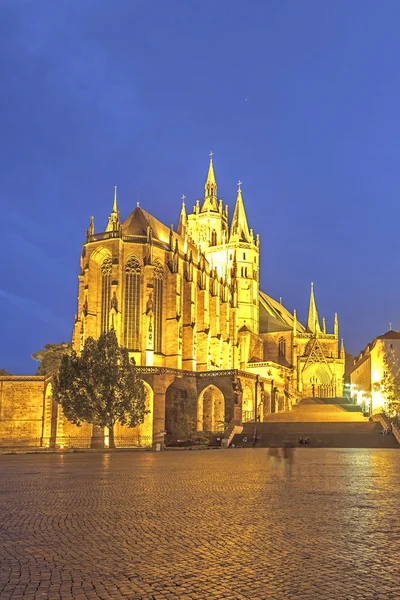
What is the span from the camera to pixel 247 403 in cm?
5912

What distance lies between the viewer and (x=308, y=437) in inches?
1784

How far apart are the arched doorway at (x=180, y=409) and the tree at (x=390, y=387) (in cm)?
1669

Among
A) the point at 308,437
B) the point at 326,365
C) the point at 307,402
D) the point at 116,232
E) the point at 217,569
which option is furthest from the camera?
the point at 326,365

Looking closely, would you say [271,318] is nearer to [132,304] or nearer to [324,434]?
[132,304]

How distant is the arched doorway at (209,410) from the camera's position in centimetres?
5666

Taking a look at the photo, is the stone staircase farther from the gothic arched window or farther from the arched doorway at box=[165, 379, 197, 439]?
the gothic arched window

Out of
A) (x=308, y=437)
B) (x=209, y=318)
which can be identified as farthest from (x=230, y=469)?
(x=209, y=318)

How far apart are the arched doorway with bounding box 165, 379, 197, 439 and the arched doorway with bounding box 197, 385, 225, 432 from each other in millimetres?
668

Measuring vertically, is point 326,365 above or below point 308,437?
above

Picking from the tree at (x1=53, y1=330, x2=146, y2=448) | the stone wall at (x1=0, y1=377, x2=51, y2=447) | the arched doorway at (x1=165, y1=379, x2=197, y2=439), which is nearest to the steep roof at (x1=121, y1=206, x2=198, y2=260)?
the arched doorway at (x1=165, y1=379, x2=197, y2=439)

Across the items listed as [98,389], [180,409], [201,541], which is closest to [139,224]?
[180,409]

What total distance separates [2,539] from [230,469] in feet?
47.8

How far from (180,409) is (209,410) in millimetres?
3512

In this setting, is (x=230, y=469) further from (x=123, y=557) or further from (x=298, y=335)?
(x=298, y=335)
